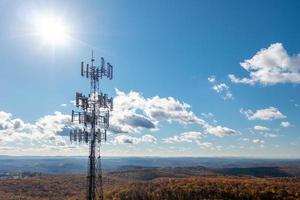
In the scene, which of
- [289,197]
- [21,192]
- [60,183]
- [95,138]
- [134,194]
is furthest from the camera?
[60,183]

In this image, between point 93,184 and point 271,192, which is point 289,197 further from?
point 93,184

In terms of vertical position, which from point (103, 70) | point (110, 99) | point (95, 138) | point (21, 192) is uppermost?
point (103, 70)

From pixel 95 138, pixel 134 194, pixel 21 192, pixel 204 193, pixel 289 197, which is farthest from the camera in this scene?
pixel 21 192

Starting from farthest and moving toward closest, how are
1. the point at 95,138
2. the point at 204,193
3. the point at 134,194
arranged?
the point at 134,194
the point at 204,193
the point at 95,138

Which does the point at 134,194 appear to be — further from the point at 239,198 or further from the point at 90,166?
the point at 90,166

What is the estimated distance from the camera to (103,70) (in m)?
36.1

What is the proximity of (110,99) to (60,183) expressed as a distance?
162 metres

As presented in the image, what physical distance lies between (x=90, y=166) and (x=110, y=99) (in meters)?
5.98

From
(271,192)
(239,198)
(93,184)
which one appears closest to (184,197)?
(239,198)

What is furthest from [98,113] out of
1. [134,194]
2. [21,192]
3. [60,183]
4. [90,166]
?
[60,183]

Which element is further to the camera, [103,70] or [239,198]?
[239,198]

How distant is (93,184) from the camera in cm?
3575

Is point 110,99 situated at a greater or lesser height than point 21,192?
greater

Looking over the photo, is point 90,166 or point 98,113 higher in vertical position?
point 98,113
